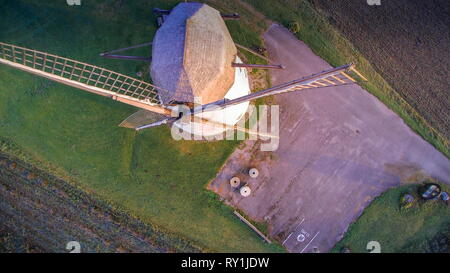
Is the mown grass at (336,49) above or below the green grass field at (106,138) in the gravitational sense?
above

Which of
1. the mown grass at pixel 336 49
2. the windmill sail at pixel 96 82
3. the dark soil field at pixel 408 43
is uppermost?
the dark soil field at pixel 408 43

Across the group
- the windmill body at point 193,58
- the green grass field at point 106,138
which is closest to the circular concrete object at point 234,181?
the green grass field at point 106,138

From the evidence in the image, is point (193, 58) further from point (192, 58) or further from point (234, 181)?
point (234, 181)

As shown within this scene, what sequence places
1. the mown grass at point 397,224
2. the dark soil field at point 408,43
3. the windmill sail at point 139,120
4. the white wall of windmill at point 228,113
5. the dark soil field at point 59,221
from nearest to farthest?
the white wall of windmill at point 228,113
the windmill sail at point 139,120
the mown grass at point 397,224
the dark soil field at point 408,43
the dark soil field at point 59,221

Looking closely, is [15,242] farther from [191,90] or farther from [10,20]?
[191,90]

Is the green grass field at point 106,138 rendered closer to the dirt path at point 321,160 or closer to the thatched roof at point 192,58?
the dirt path at point 321,160

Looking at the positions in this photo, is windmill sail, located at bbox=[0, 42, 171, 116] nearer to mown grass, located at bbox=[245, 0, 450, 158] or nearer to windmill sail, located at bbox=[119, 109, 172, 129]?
windmill sail, located at bbox=[119, 109, 172, 129]

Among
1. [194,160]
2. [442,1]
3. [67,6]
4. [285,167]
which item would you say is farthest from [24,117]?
[442,1]
